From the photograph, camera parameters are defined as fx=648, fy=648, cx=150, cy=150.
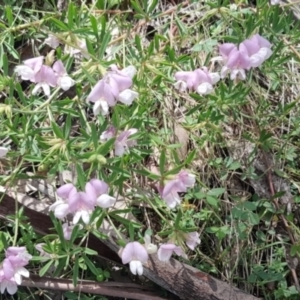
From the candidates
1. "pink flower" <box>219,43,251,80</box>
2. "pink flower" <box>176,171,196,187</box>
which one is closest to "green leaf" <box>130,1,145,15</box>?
"pink flower" <box>219,43,251,80</box>

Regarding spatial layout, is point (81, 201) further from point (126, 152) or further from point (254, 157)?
point (254, 157)

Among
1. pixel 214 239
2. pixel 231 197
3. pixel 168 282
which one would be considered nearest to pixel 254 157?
pixel 231 197

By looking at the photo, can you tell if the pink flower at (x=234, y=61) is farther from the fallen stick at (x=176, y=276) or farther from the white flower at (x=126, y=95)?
the fallen stick at (x=176, y=276)

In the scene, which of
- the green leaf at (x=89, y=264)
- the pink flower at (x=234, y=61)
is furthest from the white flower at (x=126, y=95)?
the green leaf at (x=89, y=264)

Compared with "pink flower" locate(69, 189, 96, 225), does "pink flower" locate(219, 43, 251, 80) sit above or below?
above

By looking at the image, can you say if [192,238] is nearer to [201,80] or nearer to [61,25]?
[201,80]

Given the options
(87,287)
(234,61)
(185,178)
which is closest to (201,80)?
(234,61)

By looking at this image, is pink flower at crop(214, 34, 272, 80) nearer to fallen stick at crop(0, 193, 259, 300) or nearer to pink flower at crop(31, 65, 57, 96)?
pink flower at crop(31, 65, 57, 96)
